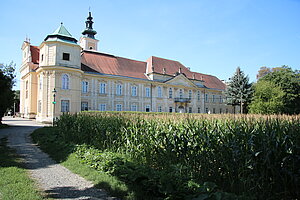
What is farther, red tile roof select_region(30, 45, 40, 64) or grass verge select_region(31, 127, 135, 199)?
red tile roof select_region(30, 45, 40, 64)

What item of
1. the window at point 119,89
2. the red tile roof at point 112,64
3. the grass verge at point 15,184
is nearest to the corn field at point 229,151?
the grass verge at point 15,184

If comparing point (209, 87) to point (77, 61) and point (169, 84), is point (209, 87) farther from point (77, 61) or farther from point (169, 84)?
point (77, 61)

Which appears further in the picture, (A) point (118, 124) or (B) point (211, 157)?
(A) point (118, 124)

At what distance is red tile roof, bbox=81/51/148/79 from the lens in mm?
36125

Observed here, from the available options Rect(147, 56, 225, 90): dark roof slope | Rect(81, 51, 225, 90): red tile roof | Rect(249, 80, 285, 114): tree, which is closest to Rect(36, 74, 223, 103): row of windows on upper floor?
Rect(81, 51, 225, 90): red tile roof

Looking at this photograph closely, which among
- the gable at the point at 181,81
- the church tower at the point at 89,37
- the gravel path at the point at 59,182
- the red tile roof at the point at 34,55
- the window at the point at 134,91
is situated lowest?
the gravel path at the point at 59,182

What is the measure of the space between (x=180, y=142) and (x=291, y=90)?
41.4 metres

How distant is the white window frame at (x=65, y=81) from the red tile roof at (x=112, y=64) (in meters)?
5.23

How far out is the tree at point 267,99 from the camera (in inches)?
1334

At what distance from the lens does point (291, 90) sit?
127ft

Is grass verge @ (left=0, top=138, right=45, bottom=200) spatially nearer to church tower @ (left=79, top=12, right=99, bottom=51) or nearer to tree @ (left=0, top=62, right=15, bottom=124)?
tree @ (left=0, top=62, right=15, bottom=124)

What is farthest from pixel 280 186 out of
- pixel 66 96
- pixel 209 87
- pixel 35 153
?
pixel 209 87

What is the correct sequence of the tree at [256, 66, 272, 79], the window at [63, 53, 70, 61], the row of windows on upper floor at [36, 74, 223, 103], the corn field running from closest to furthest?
1. the corn field
2. the window at [63, 53, 70, 61]
3. the row of windows on upper floor at [36, 74, 223, 103]
4. the tree at [256, 66, 272, 79]

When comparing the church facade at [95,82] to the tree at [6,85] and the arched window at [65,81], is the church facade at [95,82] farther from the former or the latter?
the tree at [6,85]
